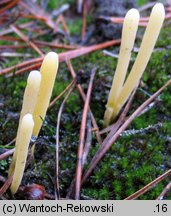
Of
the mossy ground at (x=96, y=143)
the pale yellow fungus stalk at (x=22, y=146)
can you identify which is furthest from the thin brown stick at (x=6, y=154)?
the pale yellow fungus stalk at (x=22, y=146)

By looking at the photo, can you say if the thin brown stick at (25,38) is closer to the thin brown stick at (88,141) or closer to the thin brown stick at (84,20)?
the thin brown stick at (84,20)

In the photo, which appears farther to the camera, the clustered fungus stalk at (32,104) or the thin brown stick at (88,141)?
the thin brown stick at (88,141)

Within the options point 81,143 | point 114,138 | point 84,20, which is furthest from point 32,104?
point 84,20

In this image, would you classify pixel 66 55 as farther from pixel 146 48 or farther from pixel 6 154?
pixel 6 154

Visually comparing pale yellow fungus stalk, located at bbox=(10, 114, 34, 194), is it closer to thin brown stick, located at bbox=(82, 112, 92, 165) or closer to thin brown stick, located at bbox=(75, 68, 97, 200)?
thin brown stick, located at bbox=(75, 68, 97, 200)

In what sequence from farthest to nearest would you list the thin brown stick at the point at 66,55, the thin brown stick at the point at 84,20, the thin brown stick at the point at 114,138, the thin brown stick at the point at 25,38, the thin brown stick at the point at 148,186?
1. the thin brown stick at the point at 84,20
2. the thin brown stick at the point at 25,38
3. the thin brown stick at the point at 66,55
4. the thin brown stick at the point at 114,138
5. the thin brown stick at the point at 148,186

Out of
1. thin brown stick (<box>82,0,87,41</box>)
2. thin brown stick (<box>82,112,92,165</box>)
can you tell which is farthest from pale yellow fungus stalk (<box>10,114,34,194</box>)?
thin brown stick (<box>82,0,87,41</box>)

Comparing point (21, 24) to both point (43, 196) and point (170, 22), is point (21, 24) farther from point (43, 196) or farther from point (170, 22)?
point (43, 196)
